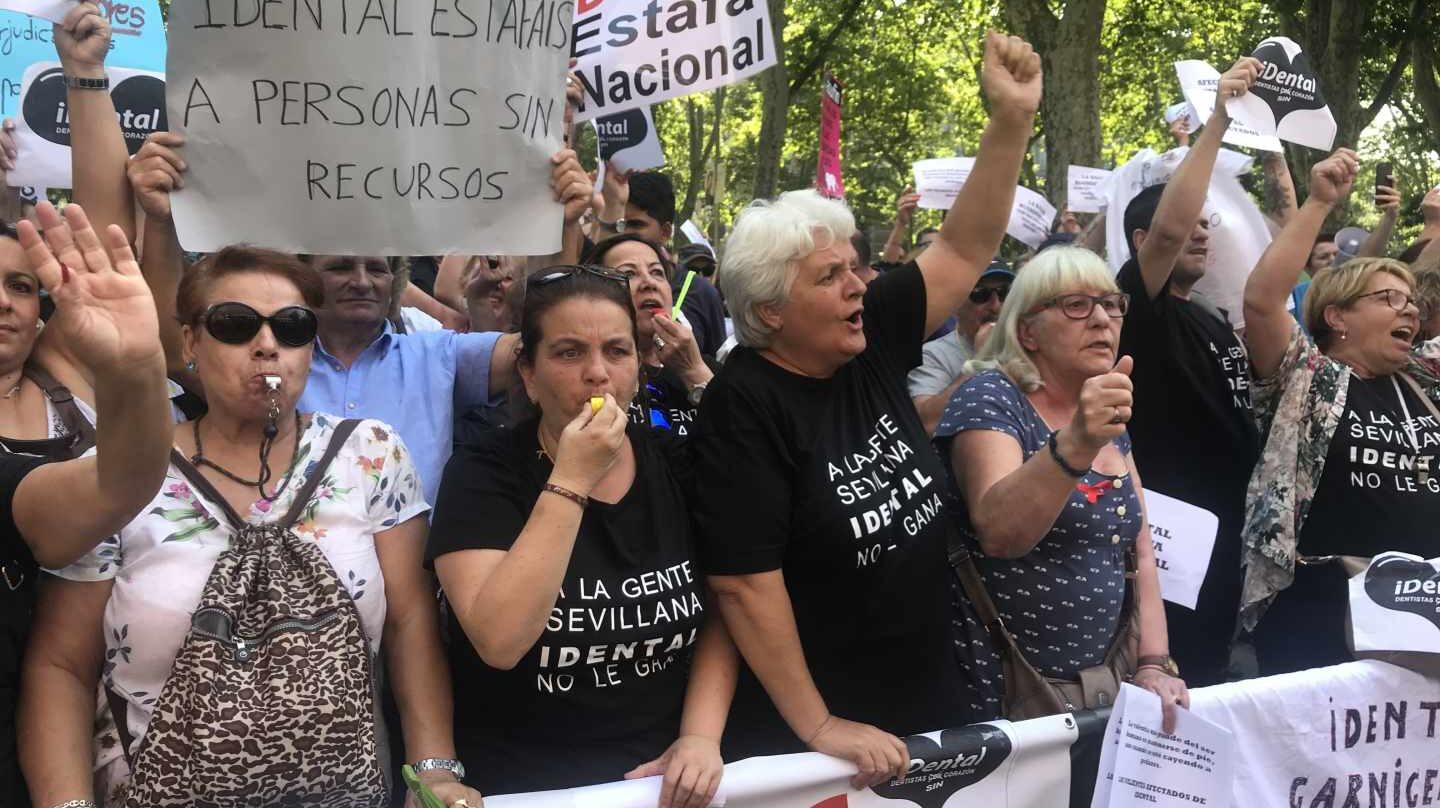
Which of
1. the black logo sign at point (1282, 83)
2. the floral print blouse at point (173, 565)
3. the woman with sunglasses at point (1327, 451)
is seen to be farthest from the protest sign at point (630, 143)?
the floral print blouse at point (173, 565)

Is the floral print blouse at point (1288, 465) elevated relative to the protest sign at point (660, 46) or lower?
lower

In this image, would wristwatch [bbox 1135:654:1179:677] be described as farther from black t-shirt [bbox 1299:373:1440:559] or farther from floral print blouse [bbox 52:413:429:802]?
floral print blouse [bbox 52:413:429:802]

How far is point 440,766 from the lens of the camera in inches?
88.6

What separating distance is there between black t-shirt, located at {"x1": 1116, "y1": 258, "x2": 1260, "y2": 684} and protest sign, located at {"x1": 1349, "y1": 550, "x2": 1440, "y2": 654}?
739 millimetres

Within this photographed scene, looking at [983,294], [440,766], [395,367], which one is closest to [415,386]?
[395,367]

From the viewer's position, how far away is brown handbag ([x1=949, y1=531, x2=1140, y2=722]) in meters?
2.79

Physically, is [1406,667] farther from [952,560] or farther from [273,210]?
[273,210]

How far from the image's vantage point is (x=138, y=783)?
6.50 feet

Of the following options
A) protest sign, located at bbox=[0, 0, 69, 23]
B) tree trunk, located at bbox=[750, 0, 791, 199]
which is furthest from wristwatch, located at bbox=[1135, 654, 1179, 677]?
tree trunk, located at bbox=[750, 0, 791, 199]

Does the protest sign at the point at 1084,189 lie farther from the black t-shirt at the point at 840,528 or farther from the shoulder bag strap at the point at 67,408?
the shoulder bag strap at the point at 67,408

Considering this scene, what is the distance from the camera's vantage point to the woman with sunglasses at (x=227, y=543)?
2.08 m

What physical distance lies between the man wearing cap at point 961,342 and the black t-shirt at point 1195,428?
24.6 inches

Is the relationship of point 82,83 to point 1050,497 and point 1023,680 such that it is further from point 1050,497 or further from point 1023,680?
point 1023,680

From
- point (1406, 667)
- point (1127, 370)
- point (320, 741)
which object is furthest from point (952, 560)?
point (320, 741)
